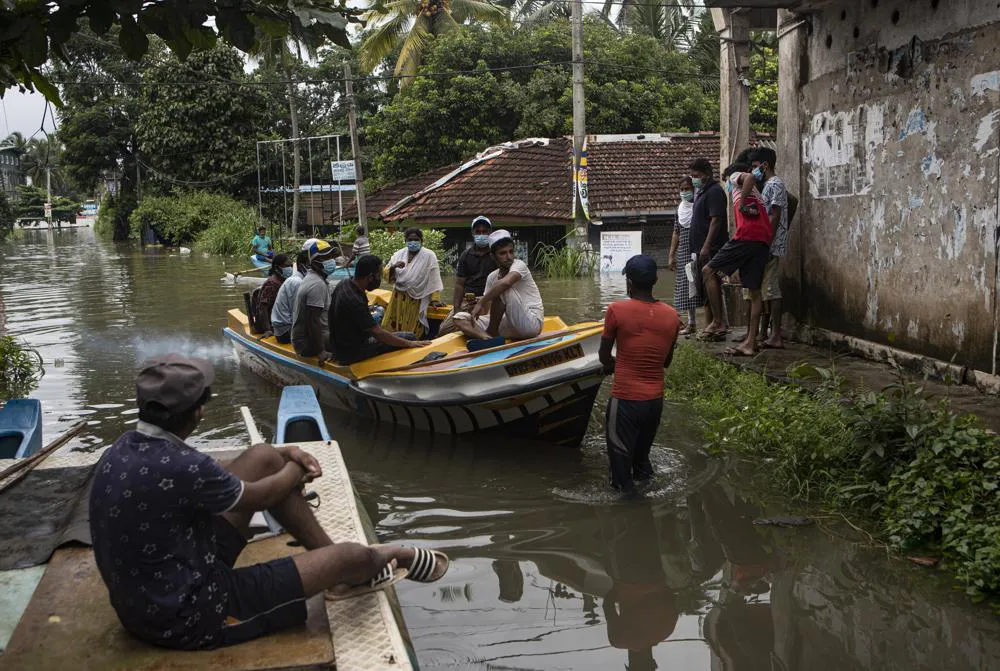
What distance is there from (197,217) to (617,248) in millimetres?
23080

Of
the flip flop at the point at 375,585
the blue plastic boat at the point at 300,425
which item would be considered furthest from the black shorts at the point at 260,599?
the blue plastic boat at the point at 300,425

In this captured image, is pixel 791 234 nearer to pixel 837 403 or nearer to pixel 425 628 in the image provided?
pixel 837 403

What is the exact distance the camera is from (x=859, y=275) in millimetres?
8945

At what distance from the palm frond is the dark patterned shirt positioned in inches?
1089

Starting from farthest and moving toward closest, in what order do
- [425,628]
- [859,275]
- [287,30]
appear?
[859,275], [425,628], [287,30]

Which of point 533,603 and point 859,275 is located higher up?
point 859,275

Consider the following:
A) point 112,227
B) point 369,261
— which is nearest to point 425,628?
point 369,261

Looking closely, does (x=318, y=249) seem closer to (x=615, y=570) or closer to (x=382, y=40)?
(x=615, y=570)

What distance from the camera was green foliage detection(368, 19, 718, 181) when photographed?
27.5 metres

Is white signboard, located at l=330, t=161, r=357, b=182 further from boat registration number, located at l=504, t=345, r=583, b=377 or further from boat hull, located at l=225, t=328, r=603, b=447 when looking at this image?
boat registration number, located at l=504, t=345, r=583, b=377

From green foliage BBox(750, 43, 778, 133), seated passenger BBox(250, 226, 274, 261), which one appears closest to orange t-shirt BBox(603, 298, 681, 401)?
seated passenger BBox(250, 226, 274, 261)

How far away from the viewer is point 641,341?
6.31 meters

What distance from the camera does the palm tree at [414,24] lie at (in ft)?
96.3

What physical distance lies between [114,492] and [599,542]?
362 centimetres
